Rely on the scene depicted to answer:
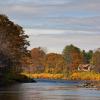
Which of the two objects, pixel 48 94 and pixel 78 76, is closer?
pixel 48 94

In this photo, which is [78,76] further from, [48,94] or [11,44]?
[48,94]

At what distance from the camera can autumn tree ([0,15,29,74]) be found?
100 m

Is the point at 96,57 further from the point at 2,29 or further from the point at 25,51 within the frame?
the point at 2,29

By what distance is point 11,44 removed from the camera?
4375 inches

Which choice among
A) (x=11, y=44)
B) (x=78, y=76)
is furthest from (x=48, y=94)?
(x=78, y=76)

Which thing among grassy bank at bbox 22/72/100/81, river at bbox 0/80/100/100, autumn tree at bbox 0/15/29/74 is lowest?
river at bbox 0/80/100/100

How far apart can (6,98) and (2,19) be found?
52.7 m

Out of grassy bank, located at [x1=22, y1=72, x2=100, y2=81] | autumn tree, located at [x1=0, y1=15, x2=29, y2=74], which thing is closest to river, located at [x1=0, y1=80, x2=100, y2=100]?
autumn tree, located at [x1=0, y1=15, x2=29, y2=74]

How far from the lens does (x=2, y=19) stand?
107688 mm

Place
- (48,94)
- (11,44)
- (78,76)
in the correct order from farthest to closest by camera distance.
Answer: (78,76), (11,44), (48,94)

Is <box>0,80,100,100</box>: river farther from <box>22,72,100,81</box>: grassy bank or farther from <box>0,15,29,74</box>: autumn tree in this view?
<box>22,72,100,81</box>: grassy bank

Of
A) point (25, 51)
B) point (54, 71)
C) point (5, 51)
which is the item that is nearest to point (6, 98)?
point (5, 51)

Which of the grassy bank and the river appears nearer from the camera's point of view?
the river

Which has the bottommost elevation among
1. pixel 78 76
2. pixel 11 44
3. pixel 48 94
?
pixel 48 94
